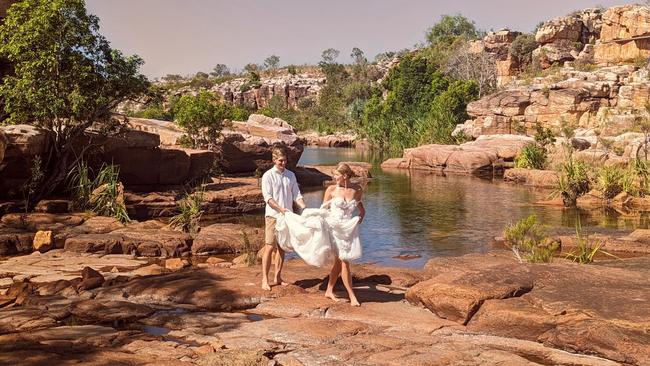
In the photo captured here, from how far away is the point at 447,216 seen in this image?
57.0 feet

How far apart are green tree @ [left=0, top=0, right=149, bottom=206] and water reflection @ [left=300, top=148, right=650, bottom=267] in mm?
7120

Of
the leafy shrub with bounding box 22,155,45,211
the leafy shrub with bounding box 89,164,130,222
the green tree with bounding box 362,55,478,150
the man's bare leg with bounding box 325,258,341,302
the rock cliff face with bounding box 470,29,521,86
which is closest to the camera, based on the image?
the man's bare leg with bounding box 325,258,341,302

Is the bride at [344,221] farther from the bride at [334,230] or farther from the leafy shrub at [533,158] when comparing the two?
the leafy shrub at [533,158]

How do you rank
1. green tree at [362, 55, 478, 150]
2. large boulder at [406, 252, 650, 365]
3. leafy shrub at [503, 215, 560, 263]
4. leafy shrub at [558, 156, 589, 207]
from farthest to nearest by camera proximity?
green tree at [362, 55, 478, 150], leafy shrub at [558, 156, 589, 207], leafy shrub at [503, 215, 560, 263], large boulder at [406, 252, 650, 365]

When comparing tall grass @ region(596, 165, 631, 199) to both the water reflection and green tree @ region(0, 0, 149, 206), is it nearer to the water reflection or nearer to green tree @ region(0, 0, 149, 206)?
the water reflection

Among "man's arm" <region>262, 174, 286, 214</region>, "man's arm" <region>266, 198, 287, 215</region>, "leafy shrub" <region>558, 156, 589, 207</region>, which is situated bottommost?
"leafy shrub" <region>558, 156, 589, 207</region>

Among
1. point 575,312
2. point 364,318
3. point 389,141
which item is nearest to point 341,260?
point 364,318

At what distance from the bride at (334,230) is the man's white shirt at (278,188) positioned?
0.45 meters

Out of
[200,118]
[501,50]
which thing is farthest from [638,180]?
[501,50]

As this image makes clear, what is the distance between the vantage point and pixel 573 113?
36031mm

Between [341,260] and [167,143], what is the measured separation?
18.0m

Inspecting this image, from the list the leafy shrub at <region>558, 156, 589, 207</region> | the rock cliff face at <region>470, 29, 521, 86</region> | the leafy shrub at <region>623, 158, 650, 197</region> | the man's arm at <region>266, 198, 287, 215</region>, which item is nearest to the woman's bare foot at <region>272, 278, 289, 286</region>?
the man's arm at <region>266, 198, 287, 215</region>

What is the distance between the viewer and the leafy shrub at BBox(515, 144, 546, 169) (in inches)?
1115

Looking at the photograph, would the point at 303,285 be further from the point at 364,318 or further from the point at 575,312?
the point at 575,312
